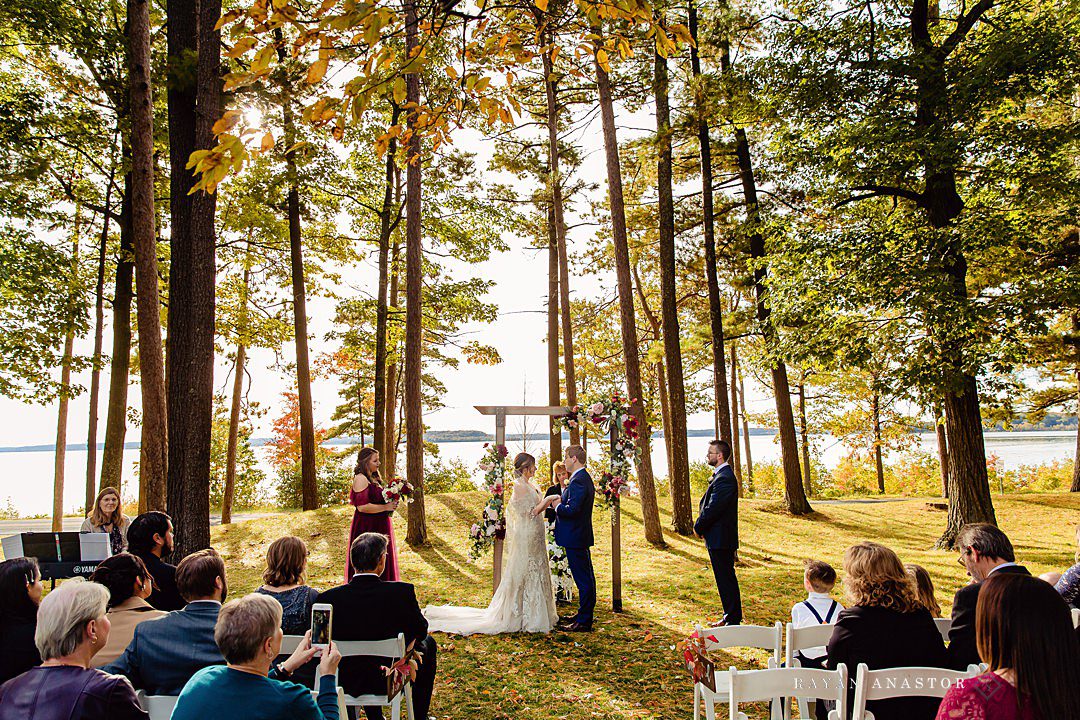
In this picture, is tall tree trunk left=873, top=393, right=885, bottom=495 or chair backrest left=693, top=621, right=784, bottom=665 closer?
chair backrest left=693, top=621, right=784, bottom=665

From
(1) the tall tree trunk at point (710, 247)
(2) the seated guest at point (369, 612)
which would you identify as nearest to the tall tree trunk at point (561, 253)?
(1) the tall tree trunk at point (710, 247)

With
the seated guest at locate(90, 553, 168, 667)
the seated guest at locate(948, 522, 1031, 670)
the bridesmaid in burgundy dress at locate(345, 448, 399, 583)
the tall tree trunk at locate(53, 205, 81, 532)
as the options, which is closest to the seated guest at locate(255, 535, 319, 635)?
the seated guest at locate(90, 553, 168, 667)

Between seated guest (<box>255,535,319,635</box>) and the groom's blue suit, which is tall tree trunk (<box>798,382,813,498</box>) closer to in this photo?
the groom's blue suit

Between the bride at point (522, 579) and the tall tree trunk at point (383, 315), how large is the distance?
7726 mm

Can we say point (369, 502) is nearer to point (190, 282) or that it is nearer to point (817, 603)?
point (190, 282)

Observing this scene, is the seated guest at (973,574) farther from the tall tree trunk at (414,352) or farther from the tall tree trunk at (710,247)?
the tall tree trunk at (414,352)

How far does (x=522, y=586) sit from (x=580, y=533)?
37.5 inches

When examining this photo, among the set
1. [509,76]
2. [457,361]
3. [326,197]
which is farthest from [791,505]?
[509,76]

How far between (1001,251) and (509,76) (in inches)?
419

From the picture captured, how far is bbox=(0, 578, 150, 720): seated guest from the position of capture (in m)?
2.30

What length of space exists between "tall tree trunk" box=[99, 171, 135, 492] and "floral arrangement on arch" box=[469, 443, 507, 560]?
281 inches

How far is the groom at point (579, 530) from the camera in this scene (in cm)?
735

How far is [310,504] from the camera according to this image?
15562 mm

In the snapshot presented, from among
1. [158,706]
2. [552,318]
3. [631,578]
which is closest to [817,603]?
[158,706]
